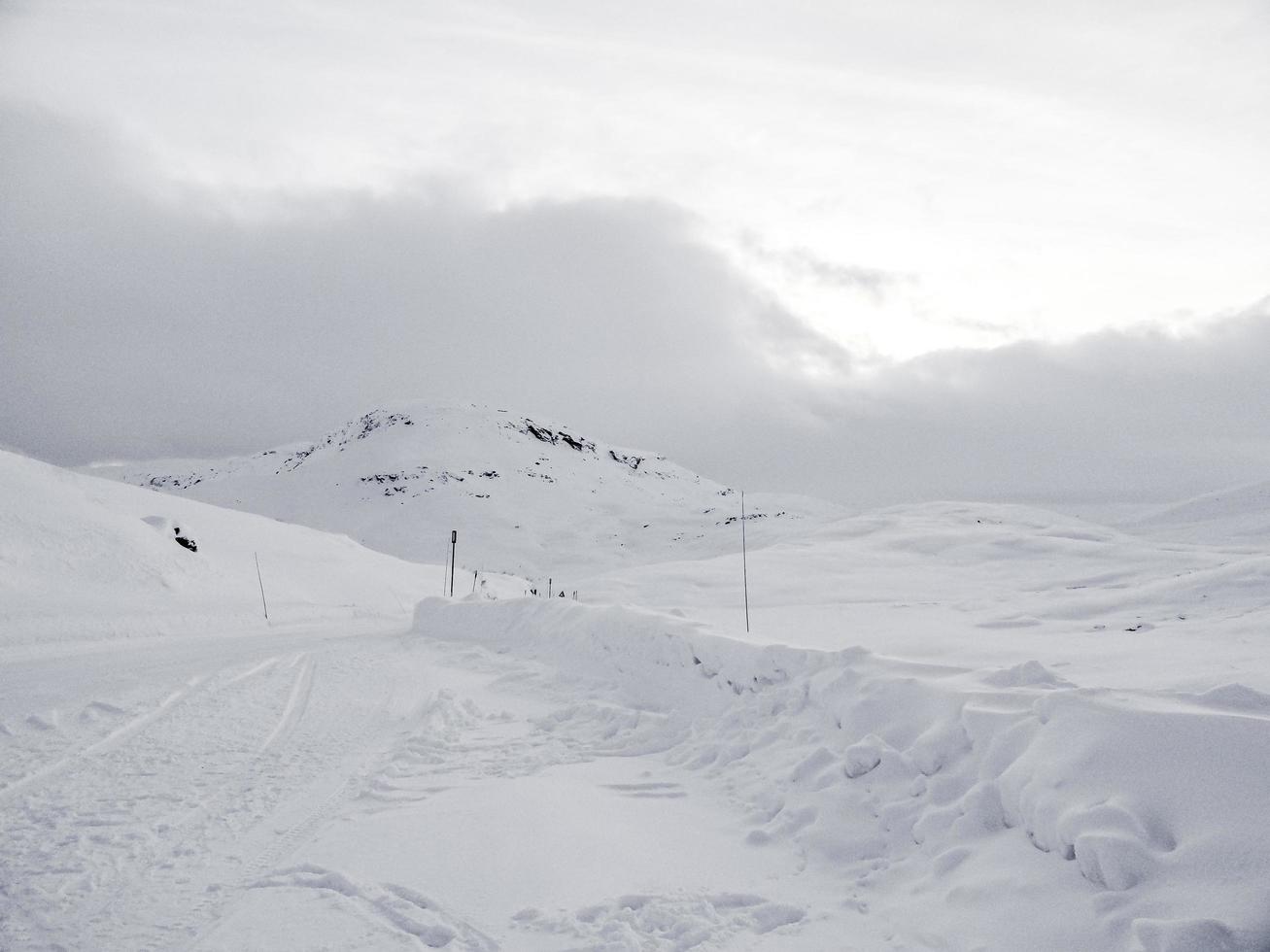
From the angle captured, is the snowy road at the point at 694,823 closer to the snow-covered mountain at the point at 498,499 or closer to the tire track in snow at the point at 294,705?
the tire track in snow at the point at 294,705

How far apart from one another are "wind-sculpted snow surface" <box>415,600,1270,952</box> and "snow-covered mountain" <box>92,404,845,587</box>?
65.9 m

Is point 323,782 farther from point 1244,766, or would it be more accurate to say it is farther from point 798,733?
point 1244,766

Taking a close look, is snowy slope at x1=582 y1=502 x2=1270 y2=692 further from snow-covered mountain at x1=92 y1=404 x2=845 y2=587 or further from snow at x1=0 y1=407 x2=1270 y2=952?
snow-covered mountain at x1=92 y1=404 x2=845 y2=587

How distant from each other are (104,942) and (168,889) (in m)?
0.57

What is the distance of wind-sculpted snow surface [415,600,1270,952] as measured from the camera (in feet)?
11.4

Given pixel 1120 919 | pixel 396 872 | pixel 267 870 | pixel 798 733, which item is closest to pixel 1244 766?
pixel 1120 919

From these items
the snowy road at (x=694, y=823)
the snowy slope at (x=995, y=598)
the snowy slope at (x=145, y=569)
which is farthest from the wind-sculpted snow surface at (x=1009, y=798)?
the snowy slope at (x=145, y=569)

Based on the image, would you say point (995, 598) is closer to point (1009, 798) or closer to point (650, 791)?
point (650, 791)

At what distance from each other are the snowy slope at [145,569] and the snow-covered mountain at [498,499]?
43876 millimetres

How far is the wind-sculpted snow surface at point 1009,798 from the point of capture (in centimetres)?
346

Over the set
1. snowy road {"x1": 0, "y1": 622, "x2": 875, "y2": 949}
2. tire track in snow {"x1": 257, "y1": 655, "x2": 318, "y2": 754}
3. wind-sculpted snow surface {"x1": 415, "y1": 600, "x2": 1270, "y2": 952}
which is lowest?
tire track in snow {"x1": 257, "y1": 655, "x2": 318, "y2": 754}

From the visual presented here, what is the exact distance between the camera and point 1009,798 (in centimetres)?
450

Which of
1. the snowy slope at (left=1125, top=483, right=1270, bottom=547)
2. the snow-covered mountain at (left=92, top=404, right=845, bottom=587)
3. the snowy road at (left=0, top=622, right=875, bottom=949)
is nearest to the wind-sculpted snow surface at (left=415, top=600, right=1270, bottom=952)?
the snowy road at (left=0, top=622, right=875, bottom=949)

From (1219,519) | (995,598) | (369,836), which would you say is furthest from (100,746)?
(1219,519)
